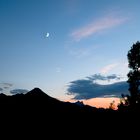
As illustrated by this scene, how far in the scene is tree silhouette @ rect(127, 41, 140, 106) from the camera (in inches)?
1507

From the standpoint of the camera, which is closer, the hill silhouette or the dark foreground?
the dark foreground

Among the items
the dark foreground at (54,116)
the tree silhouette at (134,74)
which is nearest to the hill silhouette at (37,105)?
the dark foreground at (54,116)

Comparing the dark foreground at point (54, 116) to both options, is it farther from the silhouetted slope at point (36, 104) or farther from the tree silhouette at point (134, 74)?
the tree silhouette at point (134, 74)

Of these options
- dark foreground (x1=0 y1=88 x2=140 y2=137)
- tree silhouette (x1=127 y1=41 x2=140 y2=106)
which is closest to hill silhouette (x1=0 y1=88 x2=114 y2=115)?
dark foreground (x1=0 y1=88 x2=140 y2=137)

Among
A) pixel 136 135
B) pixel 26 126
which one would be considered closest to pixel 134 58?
pixel 136 135

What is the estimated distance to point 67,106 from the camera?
10898 millimetres

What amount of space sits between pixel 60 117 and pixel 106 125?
215 cm

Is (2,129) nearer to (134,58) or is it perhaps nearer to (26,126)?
Answer: (26,126)

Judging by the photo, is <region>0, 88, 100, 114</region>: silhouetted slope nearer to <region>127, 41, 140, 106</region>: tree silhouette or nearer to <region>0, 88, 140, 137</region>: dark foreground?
<region>0, 88, 140, 137</region>: dark foreground

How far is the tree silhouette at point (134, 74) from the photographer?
38.3 m

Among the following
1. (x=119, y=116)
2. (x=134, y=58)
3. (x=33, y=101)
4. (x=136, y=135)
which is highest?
(x=134, y=58)

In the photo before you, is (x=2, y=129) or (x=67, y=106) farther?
(x=67, y=106)

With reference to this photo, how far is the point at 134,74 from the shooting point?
39031mm

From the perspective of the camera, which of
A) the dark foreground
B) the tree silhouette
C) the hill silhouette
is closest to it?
the dark foreground
